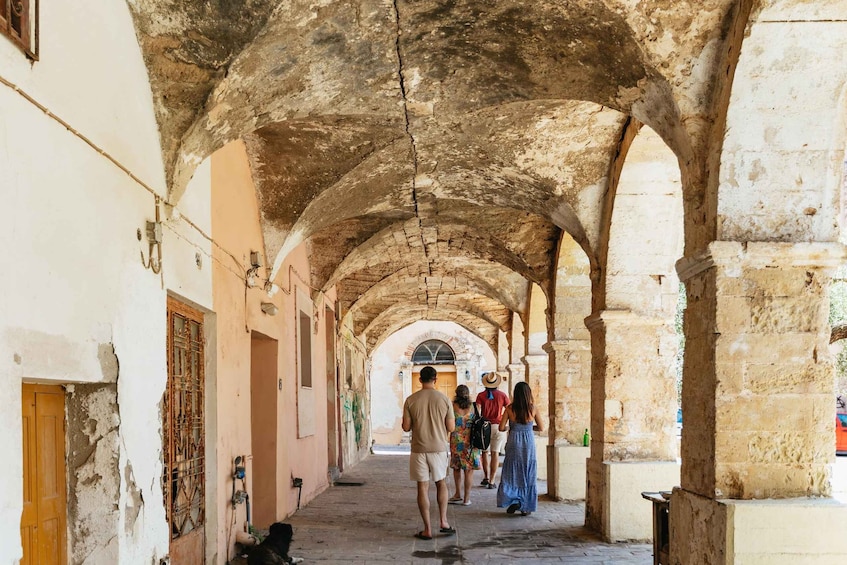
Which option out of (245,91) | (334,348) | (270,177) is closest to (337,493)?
(334,348)

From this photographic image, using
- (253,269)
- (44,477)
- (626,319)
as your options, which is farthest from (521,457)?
(44,477)

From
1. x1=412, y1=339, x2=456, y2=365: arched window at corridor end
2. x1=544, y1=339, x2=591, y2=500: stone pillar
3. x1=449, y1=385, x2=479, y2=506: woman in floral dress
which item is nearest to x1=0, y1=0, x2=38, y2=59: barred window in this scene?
x1=449, y1=385, x2=479, y2=506: woman in floral dress

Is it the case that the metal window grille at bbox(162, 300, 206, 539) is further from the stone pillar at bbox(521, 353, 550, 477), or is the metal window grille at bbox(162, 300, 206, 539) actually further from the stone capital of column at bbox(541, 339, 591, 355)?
the stone pillar at bbox(521, 353, 550, 477)

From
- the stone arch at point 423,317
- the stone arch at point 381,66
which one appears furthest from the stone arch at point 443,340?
the stone arch at point 381,66

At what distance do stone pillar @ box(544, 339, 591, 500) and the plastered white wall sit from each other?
18.0 feet

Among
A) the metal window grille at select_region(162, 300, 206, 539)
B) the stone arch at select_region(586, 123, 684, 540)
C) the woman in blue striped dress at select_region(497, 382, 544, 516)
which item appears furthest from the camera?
the woman in blue striped dress at select_region(497, 382, 544, 516)

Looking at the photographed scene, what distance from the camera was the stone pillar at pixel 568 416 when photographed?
29.9 feet

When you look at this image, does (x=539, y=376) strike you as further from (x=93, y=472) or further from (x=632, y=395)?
(x=93, y=472)

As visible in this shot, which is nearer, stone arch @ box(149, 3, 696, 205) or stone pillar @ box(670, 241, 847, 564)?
stone pillar @ box(670, 241, 847, 564)

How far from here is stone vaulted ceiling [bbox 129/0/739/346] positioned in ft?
14.1

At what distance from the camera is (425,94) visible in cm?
560

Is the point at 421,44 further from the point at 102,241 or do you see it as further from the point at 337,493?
the point at 337,493

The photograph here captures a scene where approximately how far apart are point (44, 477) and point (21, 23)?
179cm

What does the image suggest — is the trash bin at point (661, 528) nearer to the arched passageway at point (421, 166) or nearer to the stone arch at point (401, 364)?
the arched passageway at point (421, 166)
